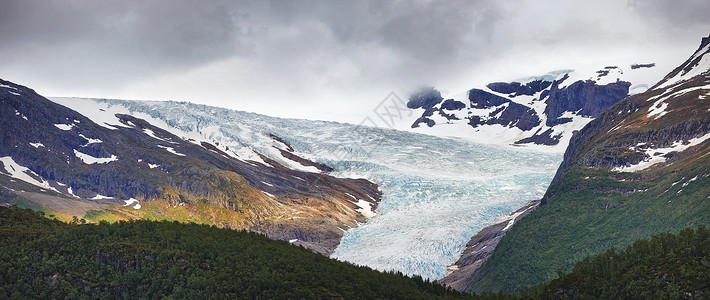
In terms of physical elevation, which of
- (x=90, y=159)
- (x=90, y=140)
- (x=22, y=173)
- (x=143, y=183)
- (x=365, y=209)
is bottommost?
(x=365, y=209)

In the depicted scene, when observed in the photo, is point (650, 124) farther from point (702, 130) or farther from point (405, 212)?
point (405, 212)

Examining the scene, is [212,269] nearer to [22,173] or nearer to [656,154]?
[656,154]

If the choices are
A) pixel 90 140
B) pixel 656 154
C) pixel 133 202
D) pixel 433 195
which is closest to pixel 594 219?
pixel 656 154

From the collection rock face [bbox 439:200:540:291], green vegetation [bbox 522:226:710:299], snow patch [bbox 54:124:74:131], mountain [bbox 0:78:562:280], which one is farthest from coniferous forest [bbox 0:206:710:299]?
snow patch [bbox 54:124:74:131]

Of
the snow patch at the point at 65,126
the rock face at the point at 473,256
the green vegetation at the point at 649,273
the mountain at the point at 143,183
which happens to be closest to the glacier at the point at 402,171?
the rock face at the point at 473,256

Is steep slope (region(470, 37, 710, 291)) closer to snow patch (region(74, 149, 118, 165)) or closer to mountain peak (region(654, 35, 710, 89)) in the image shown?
mountain peak (region(654, 35, 710, 89))

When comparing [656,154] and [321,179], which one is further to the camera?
[321,179]

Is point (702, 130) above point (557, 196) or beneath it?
above

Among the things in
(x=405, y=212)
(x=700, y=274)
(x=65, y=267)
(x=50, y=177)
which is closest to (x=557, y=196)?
(x=700, y=274)
